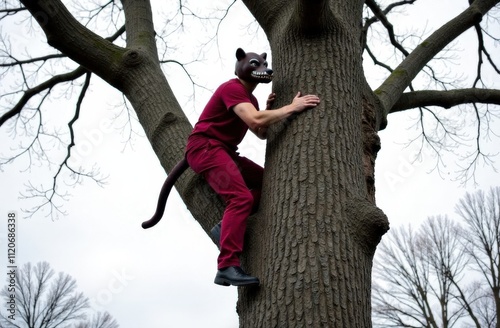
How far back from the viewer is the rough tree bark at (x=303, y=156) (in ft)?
6.28

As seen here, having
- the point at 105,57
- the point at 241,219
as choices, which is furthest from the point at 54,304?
the point at 241,219

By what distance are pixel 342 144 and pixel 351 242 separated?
523 millimetres

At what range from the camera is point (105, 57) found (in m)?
3.27

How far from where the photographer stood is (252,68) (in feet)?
8.69

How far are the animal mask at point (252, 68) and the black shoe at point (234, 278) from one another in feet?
3.58

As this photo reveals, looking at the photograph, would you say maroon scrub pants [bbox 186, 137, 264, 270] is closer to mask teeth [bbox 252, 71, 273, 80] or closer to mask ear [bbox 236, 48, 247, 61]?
mask teeth [bbox 252, 71, 273, 80]

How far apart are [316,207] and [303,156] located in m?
0.29

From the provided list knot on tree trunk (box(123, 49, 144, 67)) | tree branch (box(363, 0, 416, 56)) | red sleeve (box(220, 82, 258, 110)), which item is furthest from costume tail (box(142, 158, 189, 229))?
tree branch (box(363, 0, 416, 56))

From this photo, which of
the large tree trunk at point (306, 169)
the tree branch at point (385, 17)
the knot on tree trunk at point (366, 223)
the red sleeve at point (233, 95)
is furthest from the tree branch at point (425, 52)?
the knot on tree trunk at point (366, 223)

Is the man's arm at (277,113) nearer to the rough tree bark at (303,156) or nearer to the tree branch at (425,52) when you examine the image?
the rough tree bark at (303,156)

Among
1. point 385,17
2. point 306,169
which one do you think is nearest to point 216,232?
point 306,169

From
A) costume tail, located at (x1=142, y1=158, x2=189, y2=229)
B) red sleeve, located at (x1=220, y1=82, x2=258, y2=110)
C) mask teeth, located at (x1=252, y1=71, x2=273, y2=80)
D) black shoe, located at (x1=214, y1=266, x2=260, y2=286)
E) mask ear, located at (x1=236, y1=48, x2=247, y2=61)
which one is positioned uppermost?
mask ear, located at (x1=236, y1=48, x2=247, y2=61)

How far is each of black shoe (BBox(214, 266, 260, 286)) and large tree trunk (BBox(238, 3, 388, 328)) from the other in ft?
0.18

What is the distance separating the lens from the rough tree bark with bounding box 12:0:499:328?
1.92 m
